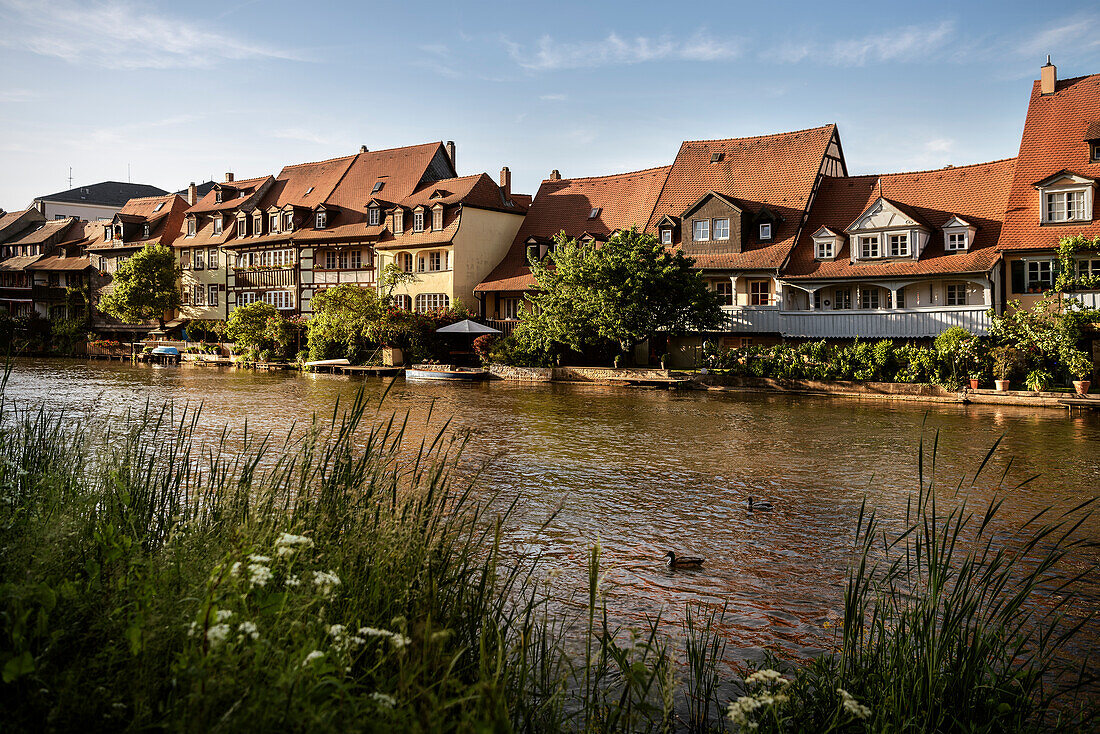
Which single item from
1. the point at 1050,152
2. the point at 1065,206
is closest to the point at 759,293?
the point at 1065,206

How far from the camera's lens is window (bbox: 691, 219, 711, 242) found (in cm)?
4241

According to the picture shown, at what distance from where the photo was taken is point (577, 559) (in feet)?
31.8

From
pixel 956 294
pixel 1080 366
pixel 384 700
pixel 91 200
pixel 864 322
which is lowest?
pixel 384 700

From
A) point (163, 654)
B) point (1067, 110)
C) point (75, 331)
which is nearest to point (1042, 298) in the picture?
point (1067, 110)

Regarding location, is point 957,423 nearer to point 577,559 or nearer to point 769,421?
point 769,421

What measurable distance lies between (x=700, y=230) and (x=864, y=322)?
9.46m

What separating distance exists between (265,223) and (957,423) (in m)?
49.3

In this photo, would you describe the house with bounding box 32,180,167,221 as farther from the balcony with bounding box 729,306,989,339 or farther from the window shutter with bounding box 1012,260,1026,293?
the window shutter with bounding box 1012,260,1026,293

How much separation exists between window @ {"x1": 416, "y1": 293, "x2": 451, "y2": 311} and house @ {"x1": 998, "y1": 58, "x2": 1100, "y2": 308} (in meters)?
28.6

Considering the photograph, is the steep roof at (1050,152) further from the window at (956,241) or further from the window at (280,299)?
the window at (280,299)

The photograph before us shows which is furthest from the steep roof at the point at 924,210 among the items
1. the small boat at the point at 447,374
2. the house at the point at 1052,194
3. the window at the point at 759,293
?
the small boat at the point at 447,374

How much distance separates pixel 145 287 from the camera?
62438mm

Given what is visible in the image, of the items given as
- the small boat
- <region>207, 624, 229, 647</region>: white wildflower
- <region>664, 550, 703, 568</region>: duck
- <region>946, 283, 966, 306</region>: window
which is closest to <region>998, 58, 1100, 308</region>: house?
<region>946, 283, 966, 306</region>: window

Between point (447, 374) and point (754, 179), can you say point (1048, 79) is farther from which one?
point (447, 374)
